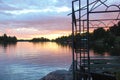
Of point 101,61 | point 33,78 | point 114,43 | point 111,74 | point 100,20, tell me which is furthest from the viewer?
point 114,43

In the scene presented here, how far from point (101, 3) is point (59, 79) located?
33.8 ft

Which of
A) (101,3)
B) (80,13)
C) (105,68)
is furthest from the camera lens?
(105,68)

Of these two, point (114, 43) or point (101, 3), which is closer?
point (101, 3)

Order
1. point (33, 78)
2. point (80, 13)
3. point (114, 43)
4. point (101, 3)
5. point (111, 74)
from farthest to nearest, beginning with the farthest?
point (114, 43)
point (33, 78)
point (111, 74)
point (80, 13)
point (101, 3)

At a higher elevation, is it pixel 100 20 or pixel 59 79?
pixel 100 20

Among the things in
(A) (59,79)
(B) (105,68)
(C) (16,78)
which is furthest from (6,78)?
(B) (105,68)

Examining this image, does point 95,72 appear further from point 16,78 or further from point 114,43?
point 114,43

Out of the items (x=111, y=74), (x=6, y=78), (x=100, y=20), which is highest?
(x=100, y=20)

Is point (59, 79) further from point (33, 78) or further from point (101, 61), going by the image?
point (33, 78)

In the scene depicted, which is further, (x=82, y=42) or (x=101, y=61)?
(x=101, y=61)

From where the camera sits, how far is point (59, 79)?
20984 mm

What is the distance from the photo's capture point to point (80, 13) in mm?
13477

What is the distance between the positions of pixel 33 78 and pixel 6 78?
278 centimetres

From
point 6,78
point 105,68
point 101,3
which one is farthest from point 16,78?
point 101,3
